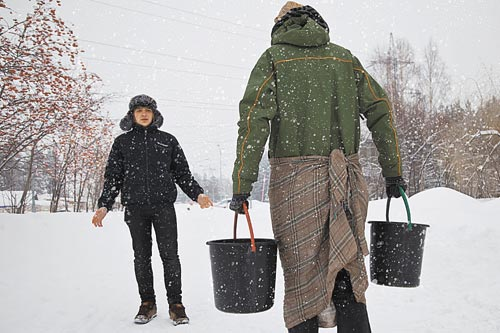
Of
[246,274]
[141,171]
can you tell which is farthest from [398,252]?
[141,171]

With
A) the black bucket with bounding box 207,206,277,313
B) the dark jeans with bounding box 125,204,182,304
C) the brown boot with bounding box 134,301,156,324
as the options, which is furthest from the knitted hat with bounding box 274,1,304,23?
the brown boot with bounding box 134,301,156,324

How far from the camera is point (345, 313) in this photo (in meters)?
1.86

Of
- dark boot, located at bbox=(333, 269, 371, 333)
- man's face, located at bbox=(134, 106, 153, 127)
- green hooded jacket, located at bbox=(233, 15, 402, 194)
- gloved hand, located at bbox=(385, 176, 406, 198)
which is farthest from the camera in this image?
man's face, located at bbox=(134, 106, 153, 127)

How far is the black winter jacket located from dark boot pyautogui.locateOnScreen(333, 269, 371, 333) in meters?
1.71

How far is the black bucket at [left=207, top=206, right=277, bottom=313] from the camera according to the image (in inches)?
76.7

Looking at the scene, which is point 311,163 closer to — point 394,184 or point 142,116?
point 394,184

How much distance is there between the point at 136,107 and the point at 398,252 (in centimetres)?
230

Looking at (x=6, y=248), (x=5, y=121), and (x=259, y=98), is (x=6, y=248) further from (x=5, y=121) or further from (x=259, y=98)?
(x=259, y=98)

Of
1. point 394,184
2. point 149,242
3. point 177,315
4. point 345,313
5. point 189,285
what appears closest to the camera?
point 345,313

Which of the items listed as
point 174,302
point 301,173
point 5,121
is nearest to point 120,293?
point 174,302

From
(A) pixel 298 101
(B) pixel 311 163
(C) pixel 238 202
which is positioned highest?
(A) pixel 298 101

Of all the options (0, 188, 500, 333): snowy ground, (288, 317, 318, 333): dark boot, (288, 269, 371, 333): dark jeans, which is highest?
(288, 269, 371, 333): dark jeans

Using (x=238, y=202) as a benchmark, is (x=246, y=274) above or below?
below

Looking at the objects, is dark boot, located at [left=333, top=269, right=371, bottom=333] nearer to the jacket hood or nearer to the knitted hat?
the jacket hood
